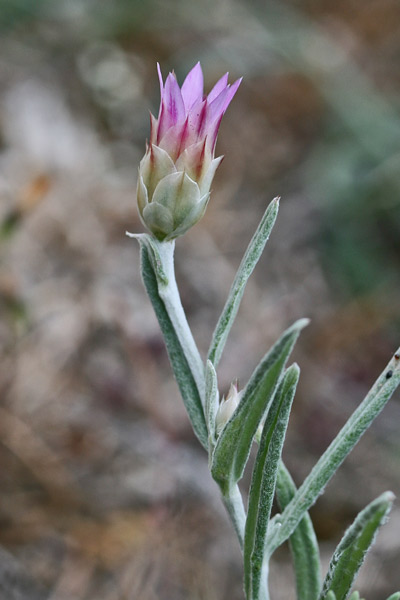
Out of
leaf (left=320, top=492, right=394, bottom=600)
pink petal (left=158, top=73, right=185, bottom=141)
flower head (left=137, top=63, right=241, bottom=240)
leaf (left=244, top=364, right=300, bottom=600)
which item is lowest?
leaf (left=320, top=492, right=394, bottom=600)

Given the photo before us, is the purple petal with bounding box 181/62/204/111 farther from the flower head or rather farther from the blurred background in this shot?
the blurred background

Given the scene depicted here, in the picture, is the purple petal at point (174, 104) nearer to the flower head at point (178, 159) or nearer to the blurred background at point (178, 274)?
the flower head at point (178, 159)

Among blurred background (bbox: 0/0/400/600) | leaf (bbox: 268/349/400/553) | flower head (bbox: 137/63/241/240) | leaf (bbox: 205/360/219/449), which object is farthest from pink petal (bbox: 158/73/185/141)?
blurred background (bbox: 0/0/400/600)

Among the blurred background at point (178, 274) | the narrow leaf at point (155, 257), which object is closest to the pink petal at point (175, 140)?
the narrow leaf at point (155, 257)

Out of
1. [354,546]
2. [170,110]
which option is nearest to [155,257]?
[170,110]

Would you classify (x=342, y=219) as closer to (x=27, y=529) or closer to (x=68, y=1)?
(x=68, y=1)

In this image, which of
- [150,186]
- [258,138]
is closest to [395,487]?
[150,186]
